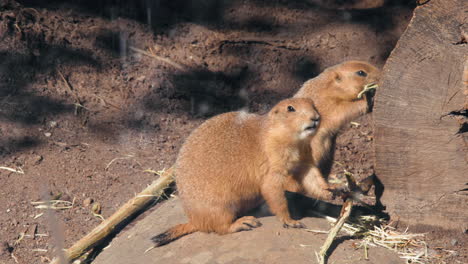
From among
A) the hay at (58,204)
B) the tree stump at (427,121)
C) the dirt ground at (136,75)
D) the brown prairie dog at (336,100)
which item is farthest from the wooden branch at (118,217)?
the tree stump at (427,121)

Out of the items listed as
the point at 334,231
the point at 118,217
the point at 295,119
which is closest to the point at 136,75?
the point at 118,217

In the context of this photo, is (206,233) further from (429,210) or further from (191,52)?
(191,52)

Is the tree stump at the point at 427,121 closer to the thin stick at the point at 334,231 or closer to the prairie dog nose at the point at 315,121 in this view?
the thin stick at the point at 334,231

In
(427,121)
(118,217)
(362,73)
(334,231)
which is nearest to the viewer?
(427,121)

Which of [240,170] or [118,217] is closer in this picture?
[240,170]

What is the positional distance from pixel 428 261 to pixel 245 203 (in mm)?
1360

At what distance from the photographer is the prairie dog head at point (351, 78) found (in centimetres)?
424

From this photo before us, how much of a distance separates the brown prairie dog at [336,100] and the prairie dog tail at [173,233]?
1.14 meters

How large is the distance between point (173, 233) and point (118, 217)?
95 centimetres

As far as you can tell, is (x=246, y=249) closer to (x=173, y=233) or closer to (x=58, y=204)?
(x=173, y=233)

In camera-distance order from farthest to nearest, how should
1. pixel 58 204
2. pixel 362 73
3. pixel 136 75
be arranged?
pixel 136 75 < pixel 58 204 < pixel 362 73

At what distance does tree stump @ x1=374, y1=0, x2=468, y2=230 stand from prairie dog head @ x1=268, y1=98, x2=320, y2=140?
46 centimetres

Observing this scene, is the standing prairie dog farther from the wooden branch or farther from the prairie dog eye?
the wooden branch

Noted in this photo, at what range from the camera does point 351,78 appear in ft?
14.2
